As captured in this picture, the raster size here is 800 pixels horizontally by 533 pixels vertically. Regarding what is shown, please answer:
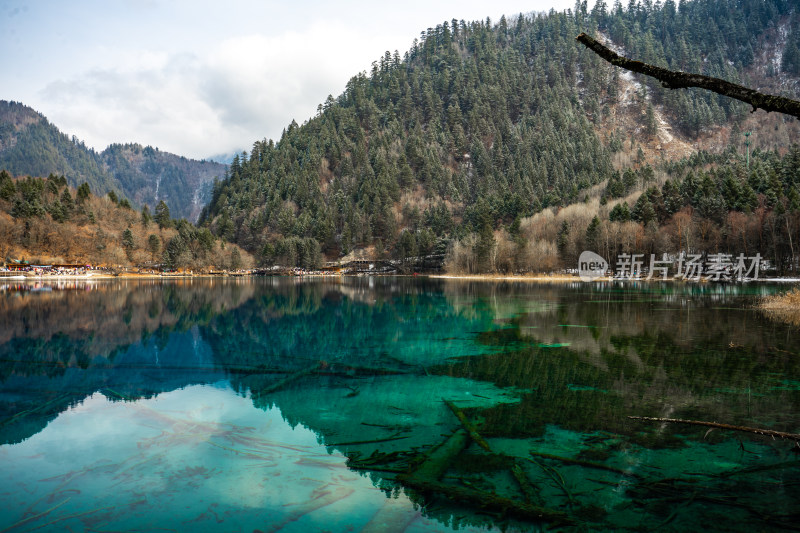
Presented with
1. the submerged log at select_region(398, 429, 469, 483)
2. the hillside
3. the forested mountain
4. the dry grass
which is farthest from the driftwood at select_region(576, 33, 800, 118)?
the hillside

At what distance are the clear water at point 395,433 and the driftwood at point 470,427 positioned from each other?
0.44ft

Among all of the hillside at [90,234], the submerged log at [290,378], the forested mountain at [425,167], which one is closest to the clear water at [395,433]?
the submerged log at [290,378]

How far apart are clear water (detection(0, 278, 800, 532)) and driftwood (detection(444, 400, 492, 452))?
0.14m

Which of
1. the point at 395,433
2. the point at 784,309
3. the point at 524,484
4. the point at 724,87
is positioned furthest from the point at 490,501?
the point at 784,309

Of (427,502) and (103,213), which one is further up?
(103,213)

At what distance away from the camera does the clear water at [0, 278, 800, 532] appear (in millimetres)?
6180

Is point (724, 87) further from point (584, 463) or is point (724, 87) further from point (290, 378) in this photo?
point (290, 378)

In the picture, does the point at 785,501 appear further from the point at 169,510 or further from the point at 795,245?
the point at 795,245

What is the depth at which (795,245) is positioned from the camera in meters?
62.2

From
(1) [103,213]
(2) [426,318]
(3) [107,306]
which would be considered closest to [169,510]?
(2) [426,318]

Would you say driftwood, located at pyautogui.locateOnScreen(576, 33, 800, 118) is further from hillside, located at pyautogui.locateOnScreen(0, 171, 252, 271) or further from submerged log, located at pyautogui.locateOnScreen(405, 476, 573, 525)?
hillside, located at pyautogui.locateOnScreen(0, 171, 252, 271)

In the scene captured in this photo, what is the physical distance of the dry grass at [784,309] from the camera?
24.8 m

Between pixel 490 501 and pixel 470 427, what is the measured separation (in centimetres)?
299

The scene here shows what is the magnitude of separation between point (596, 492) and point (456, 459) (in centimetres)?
216
